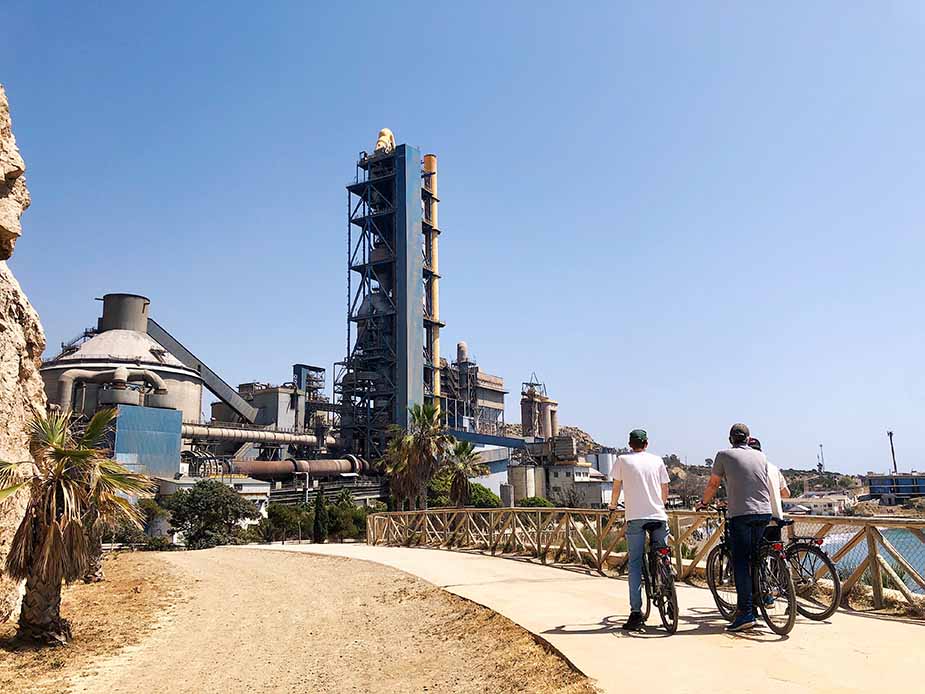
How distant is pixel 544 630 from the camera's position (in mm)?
7898

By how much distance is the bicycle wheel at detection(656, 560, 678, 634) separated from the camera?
23.3ft

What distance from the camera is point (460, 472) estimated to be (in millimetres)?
39219

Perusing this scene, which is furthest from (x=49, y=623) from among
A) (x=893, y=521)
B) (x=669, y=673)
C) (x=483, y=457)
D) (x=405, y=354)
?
(x=483, y=457)

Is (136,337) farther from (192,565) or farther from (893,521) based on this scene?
(893,521)

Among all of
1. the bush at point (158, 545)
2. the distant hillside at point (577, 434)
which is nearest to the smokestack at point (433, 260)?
the distant hillside at point (577, 434)

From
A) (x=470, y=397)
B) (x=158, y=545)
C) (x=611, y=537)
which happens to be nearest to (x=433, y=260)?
(x=470, y=397)

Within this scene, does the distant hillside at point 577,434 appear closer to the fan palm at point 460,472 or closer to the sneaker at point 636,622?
the fan palm at point 460,472

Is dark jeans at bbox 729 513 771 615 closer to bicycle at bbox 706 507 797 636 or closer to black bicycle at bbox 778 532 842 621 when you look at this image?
bicycle at bbox 706 507 797 636

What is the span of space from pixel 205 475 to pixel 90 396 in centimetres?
1188

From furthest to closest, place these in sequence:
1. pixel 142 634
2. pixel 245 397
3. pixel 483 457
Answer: pixel 245 397 < pixel 483 457 < pixel 142 634

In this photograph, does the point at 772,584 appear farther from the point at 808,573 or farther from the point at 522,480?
the point at 522,480

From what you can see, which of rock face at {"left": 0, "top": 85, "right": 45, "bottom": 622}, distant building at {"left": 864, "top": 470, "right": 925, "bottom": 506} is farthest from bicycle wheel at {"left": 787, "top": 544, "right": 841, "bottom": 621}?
distant building at {"left": 864, "top": 470, "right": 925, "bottom": 506}

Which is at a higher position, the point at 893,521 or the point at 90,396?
the point at 90,396

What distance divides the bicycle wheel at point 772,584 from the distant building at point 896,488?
102m
